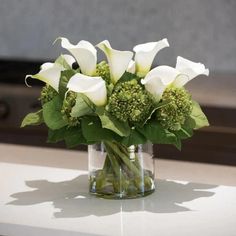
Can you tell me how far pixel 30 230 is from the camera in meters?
1.60

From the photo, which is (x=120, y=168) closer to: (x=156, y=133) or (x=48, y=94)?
(x=156, y=133)

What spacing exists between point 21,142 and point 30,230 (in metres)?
2.22

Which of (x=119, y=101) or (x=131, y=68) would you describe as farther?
(x=131, y=68)

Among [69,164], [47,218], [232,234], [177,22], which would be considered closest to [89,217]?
[47,218]

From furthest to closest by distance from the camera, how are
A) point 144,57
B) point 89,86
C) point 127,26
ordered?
point 127,26 → point 144,57 → point 89,86

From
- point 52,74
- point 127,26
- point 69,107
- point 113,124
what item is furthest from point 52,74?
point 127,26

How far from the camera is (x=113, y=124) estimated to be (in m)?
1.66

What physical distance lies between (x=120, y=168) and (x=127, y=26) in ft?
7.96

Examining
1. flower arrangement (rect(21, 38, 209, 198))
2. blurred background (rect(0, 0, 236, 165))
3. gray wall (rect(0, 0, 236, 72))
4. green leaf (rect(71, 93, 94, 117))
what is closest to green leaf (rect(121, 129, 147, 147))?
flower arrangement (rect(21, 38, 209, 198))

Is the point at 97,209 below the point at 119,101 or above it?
below

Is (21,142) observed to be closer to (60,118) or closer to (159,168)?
(159,168)

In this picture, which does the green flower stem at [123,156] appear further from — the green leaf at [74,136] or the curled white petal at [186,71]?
the curled white petal at [186,71]

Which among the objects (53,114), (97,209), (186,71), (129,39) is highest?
(129,39)

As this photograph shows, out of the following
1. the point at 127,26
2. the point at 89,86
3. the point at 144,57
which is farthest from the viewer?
the point at 127,26
